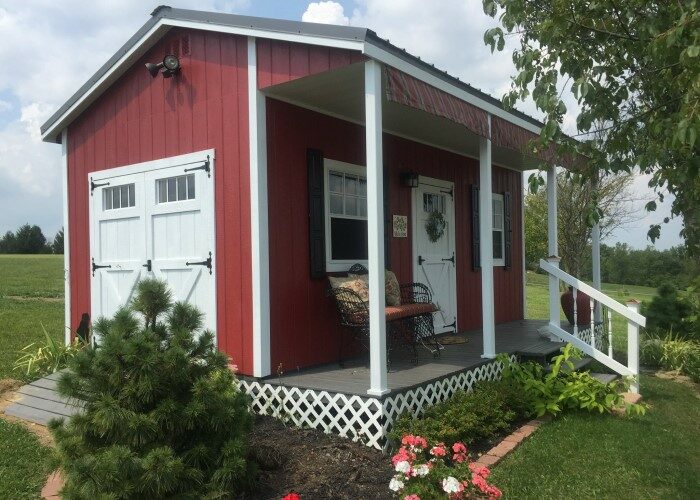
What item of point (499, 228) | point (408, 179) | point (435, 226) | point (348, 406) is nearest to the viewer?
point (348, 406)

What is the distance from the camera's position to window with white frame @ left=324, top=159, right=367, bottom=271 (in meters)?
5.92

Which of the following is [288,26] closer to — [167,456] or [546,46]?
[546,46]

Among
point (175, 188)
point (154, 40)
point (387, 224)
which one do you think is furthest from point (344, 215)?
point (154, 40)

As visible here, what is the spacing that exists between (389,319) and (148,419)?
251 cm

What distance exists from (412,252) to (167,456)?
4.49m

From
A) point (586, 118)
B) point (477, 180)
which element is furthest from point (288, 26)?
point (477, 180)

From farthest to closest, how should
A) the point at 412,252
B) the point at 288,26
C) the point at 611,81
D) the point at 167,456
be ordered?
the point at 412,252, the point at 288,26, the point at 611,81, the point at 167,456

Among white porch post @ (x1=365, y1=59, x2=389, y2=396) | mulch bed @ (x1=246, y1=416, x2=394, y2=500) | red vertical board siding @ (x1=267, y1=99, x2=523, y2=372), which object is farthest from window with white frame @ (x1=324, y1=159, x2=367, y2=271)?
mulch bed @ (x1=246, y1=416, x2=394, y2=500)

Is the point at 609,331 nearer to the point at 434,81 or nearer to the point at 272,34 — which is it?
the point at 434,81

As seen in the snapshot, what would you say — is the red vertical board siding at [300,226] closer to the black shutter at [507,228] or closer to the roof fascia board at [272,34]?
the roof fascia board at [272,34]

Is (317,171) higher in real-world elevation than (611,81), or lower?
lower

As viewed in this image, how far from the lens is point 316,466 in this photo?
395cm

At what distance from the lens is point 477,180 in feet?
28.0

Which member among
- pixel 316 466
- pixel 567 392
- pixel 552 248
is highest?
pixel 552 248
